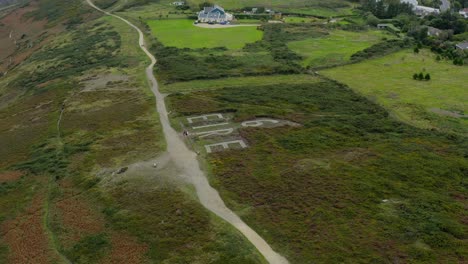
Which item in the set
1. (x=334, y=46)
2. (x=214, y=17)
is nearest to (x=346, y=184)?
(x=334, y=46)

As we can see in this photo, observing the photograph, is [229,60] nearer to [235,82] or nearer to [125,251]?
[235,82]

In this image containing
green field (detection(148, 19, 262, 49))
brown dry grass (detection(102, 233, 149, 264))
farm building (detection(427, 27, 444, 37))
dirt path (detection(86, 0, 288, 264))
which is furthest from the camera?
farm building (detection(427, 27, 444, 37))

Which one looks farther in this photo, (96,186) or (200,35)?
(200,35)

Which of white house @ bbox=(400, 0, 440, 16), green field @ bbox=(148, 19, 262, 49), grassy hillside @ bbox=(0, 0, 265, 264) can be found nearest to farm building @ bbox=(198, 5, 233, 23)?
green field @ bbox=(148, 19, 262, 49)

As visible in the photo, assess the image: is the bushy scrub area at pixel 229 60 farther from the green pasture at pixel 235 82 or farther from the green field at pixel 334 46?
the green field at pixel 334 46

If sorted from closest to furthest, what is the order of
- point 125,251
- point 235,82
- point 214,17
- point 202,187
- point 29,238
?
point 125,251 < point 29,238 < point 202,187 < point 235,82 < point 214,17

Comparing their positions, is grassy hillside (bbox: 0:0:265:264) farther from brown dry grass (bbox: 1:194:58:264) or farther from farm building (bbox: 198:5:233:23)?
farm building (bbox: 198:5:233:23)

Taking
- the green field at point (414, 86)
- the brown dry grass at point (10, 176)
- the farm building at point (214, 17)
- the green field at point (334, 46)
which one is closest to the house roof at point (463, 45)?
the green field at point (414, 86)
